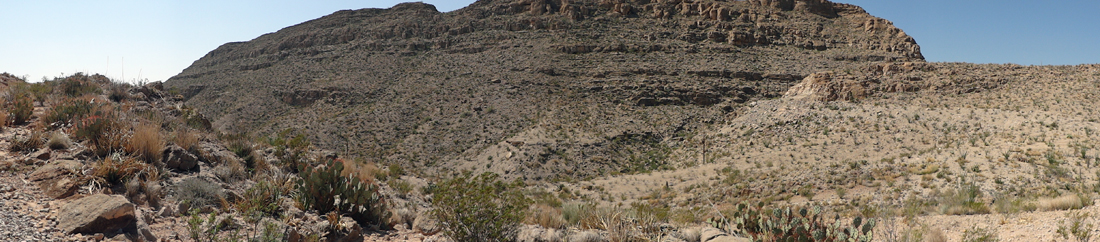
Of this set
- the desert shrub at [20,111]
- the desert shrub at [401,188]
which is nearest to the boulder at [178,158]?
the desert shrub at [20,111]

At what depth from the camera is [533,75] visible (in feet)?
140

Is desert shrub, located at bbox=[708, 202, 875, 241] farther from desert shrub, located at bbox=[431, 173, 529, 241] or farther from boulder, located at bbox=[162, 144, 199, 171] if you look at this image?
boulder, located at bbox=[162, 144, 199, 171]

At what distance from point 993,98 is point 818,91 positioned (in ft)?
30.6

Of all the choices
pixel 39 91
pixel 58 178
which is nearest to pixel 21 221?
pixel 58 178

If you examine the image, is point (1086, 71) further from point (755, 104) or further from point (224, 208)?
point (224, 208)

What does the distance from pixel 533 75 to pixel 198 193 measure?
123 ft

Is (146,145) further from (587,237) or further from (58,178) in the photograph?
(587,237)

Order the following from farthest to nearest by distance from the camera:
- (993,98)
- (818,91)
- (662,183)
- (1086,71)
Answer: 1. (818,91)
2. (1086,71)
3. (993,98)
4. (662,183)

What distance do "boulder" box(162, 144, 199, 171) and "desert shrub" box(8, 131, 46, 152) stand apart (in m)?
1.31

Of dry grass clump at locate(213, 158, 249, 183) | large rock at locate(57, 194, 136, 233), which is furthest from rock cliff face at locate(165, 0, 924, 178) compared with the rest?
large rock at locate(57, 194, 136, 233)

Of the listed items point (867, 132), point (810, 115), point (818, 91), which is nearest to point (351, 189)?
point (867, 132)

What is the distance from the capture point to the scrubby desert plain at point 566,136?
19.1 feet

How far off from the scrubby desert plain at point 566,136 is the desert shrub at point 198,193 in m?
0.05

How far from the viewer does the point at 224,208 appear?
5820 mm
